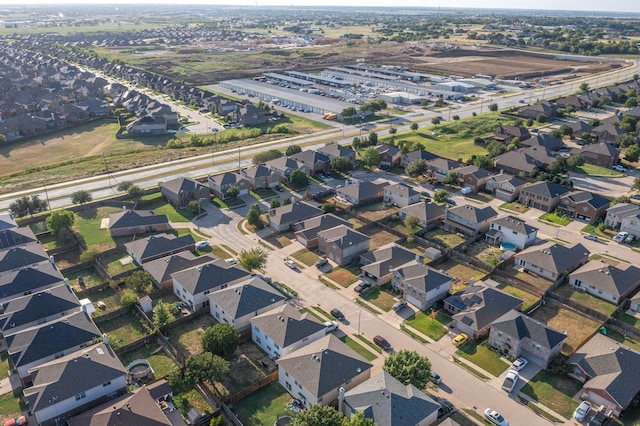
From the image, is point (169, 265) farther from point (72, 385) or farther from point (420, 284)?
point (420, 284)

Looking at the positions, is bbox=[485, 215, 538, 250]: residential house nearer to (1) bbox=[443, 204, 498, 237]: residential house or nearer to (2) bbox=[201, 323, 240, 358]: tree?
(1) bbox=[443, 204, 498, 237]: residential house

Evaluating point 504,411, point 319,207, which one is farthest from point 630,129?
point 504,411

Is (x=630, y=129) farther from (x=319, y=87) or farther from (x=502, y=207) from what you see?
(x=319, y=87)

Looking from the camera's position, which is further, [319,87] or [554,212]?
[319,87]

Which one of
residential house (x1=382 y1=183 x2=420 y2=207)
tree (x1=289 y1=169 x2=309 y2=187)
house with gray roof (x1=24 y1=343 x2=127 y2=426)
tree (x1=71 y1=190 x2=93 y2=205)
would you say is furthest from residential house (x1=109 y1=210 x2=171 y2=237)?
residential house (x1=382 y1=183 x2=420 y2=207)

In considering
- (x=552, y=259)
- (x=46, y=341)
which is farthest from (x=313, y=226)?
(x=46, y=341)

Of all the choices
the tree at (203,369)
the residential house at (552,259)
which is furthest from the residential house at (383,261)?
the tree at (203,369)

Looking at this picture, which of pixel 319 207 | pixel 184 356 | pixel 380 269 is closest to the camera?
pixel 184 356
